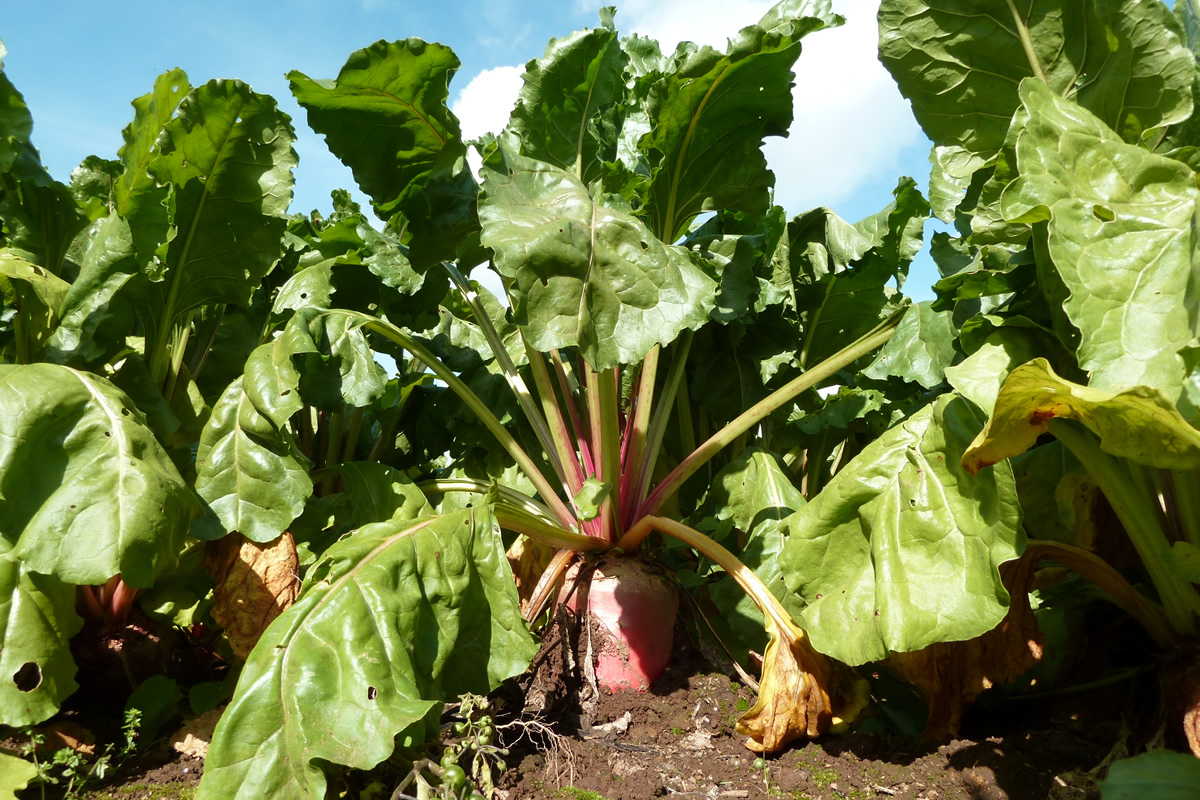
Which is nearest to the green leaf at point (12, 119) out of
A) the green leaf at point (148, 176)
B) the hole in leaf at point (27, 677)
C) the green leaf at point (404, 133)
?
the green leaf at point (148, 176)

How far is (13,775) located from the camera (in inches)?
69.2

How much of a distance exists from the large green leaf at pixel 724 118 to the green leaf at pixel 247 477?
4.26 ft

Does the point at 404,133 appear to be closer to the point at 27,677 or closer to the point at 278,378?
the point at 278,378

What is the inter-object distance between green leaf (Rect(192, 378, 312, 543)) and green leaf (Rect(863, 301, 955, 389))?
1.75 m

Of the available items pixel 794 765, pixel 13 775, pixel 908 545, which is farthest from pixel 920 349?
pixel 13 775

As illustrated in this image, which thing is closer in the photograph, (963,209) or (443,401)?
(963,209)

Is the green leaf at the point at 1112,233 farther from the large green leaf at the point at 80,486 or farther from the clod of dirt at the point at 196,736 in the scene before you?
the clod of dirt at the point at 196,736

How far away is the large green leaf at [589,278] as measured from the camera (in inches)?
75.5

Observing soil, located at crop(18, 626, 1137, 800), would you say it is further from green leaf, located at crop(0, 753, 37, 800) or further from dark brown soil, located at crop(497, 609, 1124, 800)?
green leaf, located at crop(0, 753, 37, 800)

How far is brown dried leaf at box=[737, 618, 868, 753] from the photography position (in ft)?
6.43

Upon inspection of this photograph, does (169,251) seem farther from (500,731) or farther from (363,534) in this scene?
(500,731)

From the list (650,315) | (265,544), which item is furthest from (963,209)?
(265,544)

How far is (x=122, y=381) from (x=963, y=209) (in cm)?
249

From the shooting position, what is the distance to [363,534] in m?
2.02
